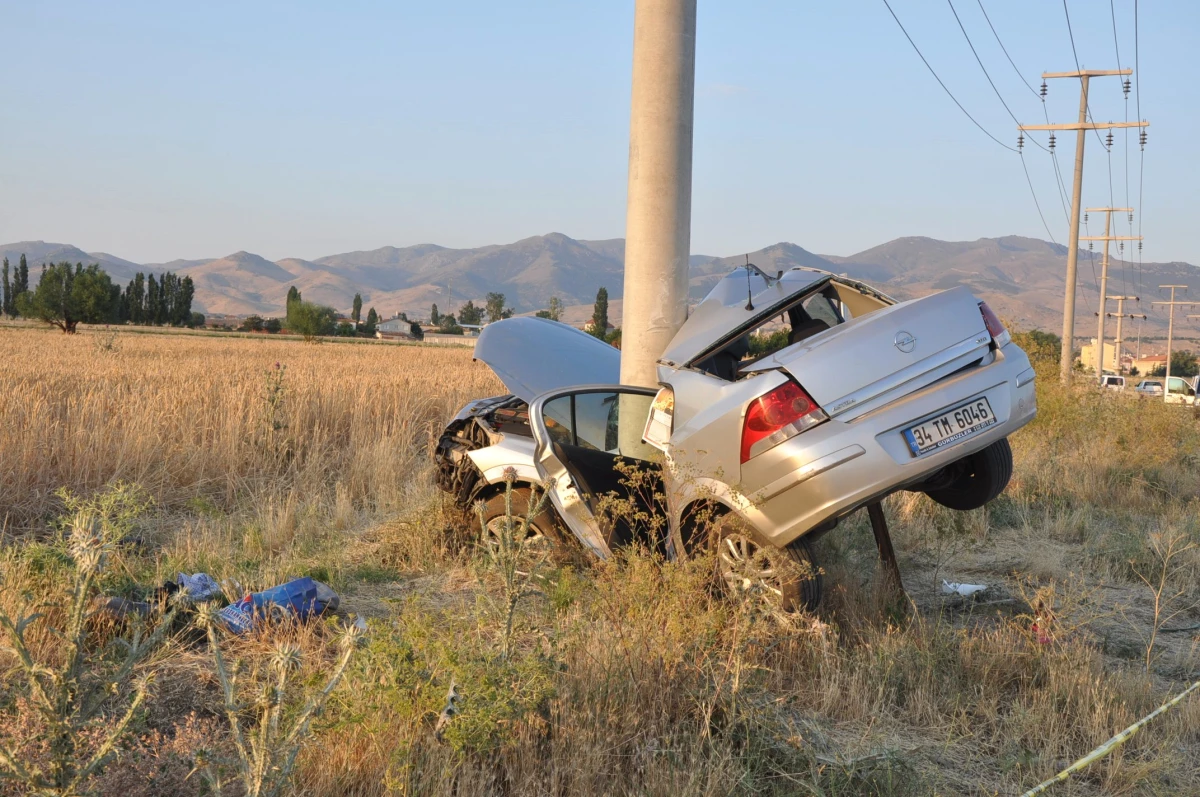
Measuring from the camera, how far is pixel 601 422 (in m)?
6.69

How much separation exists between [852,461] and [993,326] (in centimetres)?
118

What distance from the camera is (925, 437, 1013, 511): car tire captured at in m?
5.81

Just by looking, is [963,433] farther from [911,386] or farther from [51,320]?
[51,320]

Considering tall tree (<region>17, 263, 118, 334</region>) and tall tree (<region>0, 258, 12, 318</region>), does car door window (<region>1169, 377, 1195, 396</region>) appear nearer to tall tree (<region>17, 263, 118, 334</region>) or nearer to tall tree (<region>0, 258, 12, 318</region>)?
tall tree (<region>17, 263, 118, 334</region>)

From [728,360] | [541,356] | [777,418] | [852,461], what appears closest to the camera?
[852,461]

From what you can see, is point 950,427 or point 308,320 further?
point 308,320

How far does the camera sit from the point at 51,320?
70500 millimetres

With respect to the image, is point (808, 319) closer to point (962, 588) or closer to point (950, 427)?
point (950, 427)

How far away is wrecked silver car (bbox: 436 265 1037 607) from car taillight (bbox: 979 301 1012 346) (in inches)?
0.5

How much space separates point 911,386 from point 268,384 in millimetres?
8716

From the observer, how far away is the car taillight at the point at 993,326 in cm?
506

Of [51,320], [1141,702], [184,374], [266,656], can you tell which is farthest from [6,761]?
[51,320]

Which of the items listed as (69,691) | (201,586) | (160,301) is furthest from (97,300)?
(69,691)

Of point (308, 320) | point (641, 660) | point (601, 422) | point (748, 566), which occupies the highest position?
point (308, 320)
